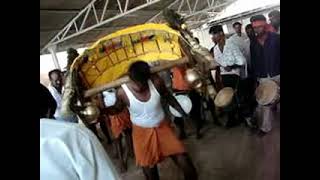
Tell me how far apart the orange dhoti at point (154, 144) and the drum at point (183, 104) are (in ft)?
0.10

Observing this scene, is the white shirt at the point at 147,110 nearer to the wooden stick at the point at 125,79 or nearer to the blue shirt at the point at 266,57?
the wooden stick at the point at 125,79

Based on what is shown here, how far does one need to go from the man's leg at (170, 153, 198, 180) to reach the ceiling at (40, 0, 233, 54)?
11.3 inches

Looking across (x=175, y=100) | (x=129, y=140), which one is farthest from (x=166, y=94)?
(x=129, y=140)

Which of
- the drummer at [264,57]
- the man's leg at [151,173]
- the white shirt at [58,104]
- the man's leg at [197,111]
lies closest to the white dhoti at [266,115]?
the drummer at [264,57]

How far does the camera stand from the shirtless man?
0.84 meters

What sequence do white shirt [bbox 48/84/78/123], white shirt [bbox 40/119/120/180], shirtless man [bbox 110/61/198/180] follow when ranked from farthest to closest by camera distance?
1. shirtless man [bbox 110/61/198/180]
2. white shirt [bbox 48/84/78/123]
3. white shirt [bbox 40/119/120/180]

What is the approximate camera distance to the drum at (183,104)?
860mm

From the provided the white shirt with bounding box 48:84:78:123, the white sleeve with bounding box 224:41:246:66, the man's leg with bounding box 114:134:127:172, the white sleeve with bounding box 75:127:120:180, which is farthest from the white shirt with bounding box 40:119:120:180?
the white sleeve with bounding box 224:41:246:66

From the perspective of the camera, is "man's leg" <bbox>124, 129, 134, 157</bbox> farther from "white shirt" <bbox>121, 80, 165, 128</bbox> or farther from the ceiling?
the ceiling

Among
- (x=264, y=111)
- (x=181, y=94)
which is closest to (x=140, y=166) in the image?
(x=181, y=94)

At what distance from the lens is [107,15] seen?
81cm

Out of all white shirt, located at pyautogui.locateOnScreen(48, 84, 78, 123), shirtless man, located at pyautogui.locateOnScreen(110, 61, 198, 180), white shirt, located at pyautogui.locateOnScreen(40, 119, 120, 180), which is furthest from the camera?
Answer: shirtless man, located at pyautogui.locateOnScreen(110, 61, 198, 180)
